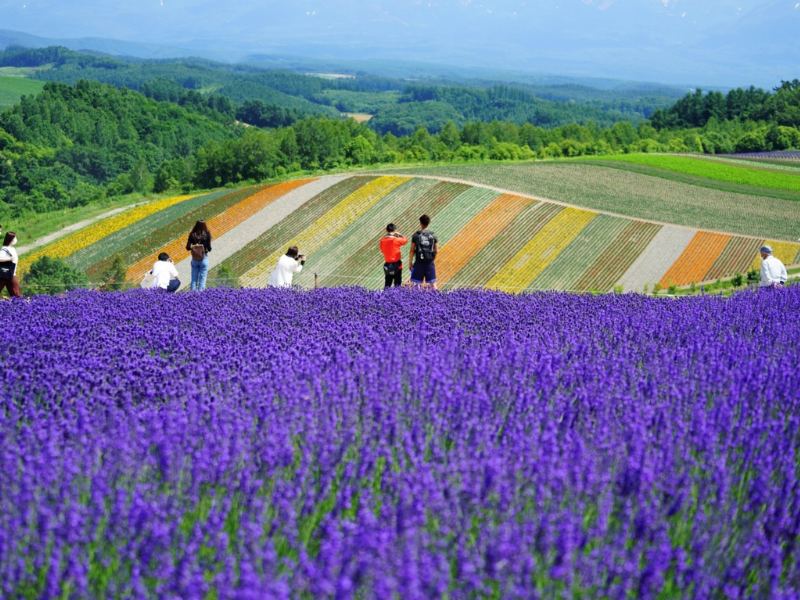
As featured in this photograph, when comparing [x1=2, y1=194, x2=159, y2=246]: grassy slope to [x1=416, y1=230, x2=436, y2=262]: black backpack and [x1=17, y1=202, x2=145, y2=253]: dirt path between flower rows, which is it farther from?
[x1=416, y1=230, x2=436, y2=262]: black backpack

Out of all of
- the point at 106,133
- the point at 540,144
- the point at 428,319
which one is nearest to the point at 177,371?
the point at 428,319

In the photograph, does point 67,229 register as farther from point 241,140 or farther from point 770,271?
point 770,271

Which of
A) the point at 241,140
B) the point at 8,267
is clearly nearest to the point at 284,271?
the point at 8,267

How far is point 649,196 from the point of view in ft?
168

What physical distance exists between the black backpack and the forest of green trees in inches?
2114

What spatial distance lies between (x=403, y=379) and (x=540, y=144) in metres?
109

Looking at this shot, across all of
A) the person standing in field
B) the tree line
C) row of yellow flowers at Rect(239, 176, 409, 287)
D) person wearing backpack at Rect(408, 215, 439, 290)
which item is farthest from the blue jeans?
the tree line

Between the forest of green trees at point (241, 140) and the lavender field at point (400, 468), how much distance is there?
6171 cm

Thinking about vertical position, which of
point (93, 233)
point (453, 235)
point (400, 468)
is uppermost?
point (400, 468)

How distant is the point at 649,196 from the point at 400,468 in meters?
49.1

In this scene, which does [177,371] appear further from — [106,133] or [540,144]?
[106,133]

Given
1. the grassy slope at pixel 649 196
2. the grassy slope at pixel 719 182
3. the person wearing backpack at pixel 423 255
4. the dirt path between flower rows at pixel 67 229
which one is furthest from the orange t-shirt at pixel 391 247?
the grassy slope at pixel 719 182

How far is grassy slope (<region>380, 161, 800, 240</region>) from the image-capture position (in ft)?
148

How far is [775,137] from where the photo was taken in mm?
83750
